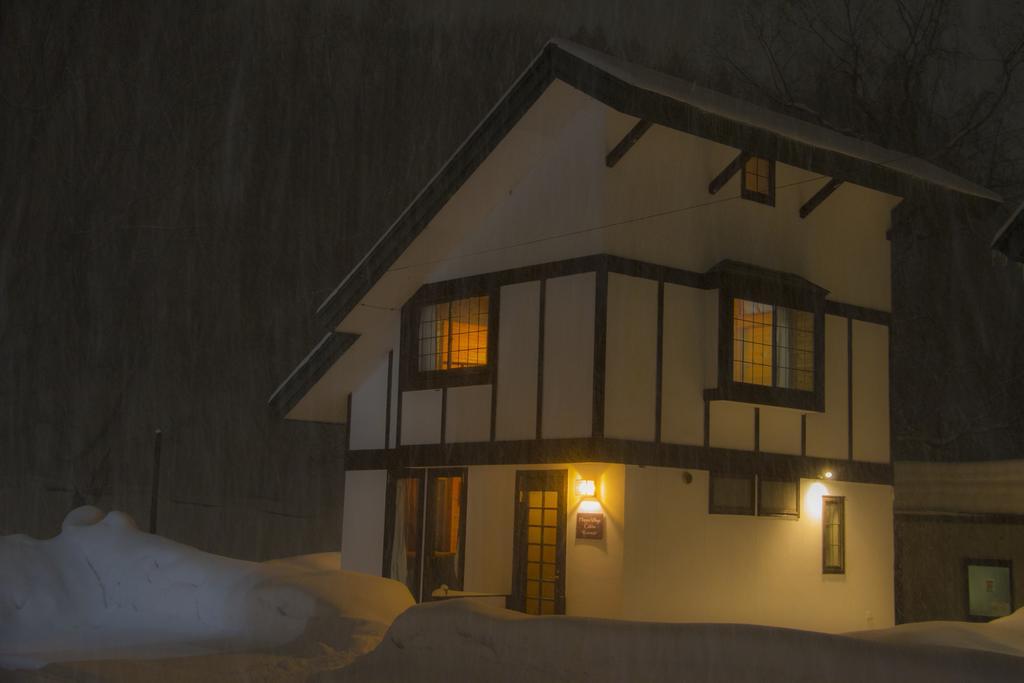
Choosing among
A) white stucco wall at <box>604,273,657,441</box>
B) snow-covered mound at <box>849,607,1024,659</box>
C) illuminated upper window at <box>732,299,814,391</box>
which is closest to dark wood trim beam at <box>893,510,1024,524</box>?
illuminated upper window at <box>732,299,814,391</box>

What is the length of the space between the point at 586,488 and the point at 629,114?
4473mm

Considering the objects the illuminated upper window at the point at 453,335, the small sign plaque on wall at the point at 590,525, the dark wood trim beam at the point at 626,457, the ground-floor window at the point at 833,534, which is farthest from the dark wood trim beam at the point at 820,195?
the small sign plaque on wall at the point at 590,525

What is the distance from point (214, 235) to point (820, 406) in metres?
21.3

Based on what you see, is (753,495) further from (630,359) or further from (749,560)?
(630,359)

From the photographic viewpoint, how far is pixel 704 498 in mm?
13656

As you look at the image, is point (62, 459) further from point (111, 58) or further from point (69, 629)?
point (69, 629)

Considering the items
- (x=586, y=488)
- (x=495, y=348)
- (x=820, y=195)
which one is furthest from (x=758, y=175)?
(x=586, y=488)

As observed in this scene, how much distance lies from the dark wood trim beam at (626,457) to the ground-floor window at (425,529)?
0.83 feet

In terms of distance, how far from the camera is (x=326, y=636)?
10.8 metres

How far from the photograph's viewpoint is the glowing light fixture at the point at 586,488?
1317 centimetres

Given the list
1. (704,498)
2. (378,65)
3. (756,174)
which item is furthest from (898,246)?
(378,65)

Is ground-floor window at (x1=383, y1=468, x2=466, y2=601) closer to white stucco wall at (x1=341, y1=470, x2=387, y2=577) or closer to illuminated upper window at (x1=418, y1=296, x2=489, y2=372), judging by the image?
white stucco wall at (x1=341, y1=470, x2=387, y2=577)

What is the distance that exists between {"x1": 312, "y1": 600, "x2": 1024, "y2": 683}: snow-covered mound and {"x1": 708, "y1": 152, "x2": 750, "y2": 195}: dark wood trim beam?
25.2 ft

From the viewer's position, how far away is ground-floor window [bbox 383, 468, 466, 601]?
49.9 ft
